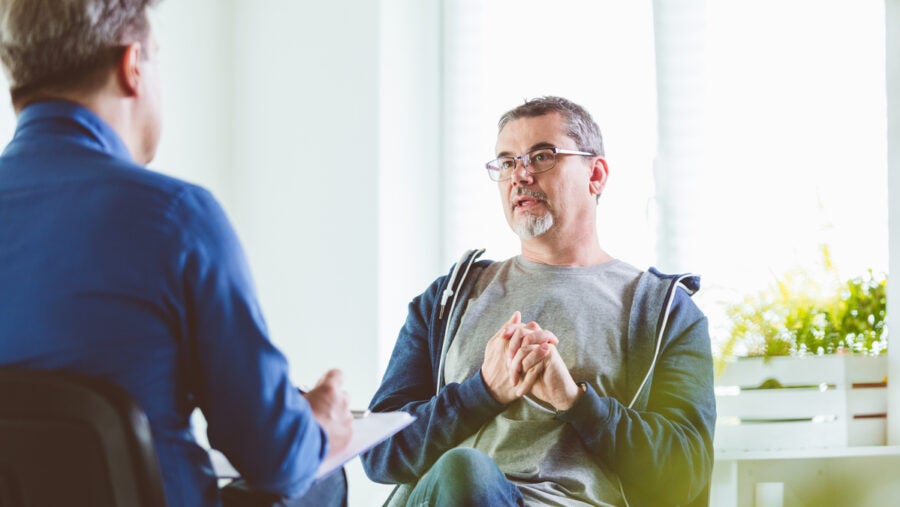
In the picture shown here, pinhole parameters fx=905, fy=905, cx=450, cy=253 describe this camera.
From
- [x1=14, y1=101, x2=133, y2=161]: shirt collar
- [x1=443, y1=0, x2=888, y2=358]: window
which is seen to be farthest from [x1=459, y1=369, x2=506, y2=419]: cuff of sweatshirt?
[x1=443, y1=0, x2=888, y2=358]: window

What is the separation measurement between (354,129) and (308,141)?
218mm

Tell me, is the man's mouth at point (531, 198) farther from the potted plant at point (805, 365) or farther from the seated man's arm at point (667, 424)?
the potted plant at point (805, 365)

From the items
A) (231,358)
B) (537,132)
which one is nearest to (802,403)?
(537,132)

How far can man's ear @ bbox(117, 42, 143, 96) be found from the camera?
105 cm

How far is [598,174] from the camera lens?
2.11 metres

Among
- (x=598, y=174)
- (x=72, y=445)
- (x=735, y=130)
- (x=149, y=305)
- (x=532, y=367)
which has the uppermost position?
(x=735, y=130)

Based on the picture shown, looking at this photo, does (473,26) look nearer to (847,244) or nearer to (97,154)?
(847,244)

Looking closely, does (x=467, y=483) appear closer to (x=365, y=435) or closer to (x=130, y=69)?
(x=365, y=435)

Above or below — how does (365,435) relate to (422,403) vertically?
above

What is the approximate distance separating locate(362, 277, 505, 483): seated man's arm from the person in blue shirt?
28.5 inches

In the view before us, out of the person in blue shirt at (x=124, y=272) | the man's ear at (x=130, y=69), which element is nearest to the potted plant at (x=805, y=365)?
the person in blue shirt at (x=124, y=272)

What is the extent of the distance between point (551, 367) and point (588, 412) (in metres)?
0.11

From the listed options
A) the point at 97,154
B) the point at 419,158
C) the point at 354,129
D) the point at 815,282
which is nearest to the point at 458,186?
the point at 419,158

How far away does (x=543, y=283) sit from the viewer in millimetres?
1979
